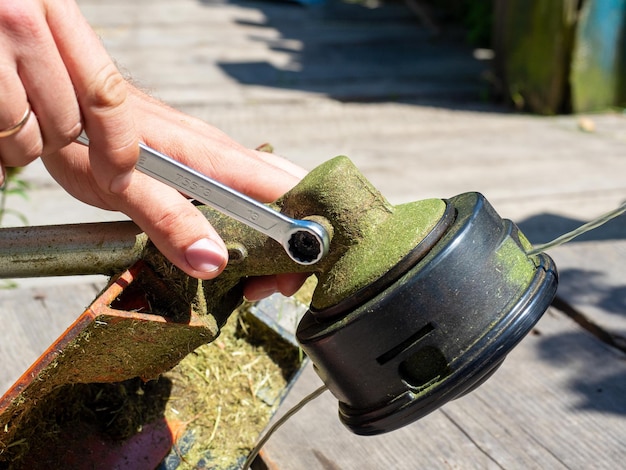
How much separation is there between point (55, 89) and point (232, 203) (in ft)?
1.09

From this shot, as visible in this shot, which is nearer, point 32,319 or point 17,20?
point 17,20

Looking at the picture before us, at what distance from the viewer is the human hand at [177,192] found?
53.8 inches

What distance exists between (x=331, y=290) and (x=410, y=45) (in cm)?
670

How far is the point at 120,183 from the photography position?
1279 mm

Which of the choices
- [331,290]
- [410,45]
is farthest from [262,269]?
[410,45]

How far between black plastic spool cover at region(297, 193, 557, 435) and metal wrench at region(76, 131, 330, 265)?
0.14m

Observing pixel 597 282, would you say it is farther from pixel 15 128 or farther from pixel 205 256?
pixel 15 128

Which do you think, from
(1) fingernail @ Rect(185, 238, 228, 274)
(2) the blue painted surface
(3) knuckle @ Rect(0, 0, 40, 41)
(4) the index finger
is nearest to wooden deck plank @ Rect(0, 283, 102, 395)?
(1) fingernail @ Rect(185, 238, 228, 274)

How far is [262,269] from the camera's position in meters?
1.48

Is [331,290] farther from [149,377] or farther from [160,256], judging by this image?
[149,377]

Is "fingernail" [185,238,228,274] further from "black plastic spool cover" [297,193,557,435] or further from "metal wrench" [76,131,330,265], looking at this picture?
"black plastic spool cover" [297,193,557,435]

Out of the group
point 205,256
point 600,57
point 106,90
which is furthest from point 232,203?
point 600,57

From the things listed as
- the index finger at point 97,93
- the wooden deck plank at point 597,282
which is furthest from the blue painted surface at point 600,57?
the index finger at point 97,93

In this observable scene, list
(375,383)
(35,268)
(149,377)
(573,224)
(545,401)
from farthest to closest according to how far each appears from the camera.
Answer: (573,224) → (545,401) → (149,377) → (35,268) → (375,383)
